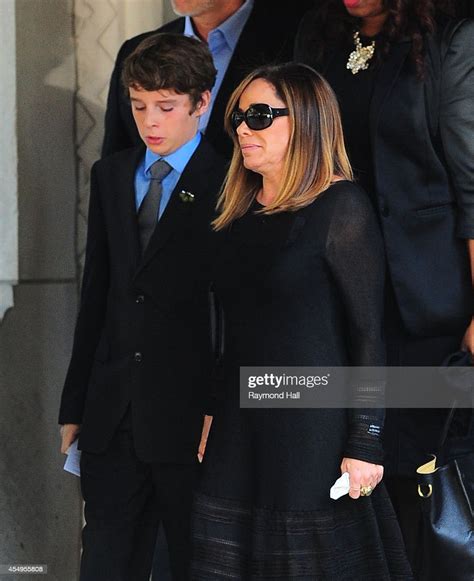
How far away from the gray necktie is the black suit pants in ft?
1.65

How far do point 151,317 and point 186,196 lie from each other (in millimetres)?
321

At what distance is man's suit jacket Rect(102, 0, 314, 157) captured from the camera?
347 cm

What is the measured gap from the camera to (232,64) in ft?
11.6

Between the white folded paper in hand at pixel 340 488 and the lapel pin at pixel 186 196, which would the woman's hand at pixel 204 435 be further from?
the lapel pin at pixel 186 196

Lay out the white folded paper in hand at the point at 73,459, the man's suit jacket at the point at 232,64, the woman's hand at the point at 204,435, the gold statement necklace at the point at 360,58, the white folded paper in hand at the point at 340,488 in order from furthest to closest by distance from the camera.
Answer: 1. the man's suit jacket at the point at 232,64
2. the white folded paper in hand at the point at 73,459
3. the gold statement necklace at the point at 360,58
4. the woman's hand at the point at 204,435
5. the white folded paper in hand at the point at 340,488

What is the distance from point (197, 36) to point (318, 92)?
929 mm

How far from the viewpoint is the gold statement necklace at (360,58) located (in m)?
3.12

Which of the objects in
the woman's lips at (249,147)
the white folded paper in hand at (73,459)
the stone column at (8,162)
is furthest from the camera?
the stone column at (8,162)

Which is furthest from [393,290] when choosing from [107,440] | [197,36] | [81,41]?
[81,41]

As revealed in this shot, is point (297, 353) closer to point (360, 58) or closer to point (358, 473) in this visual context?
point (358, 473)

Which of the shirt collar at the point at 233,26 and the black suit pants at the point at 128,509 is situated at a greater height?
the shirt collar at the point at 233,26

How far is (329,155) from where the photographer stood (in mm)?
2766

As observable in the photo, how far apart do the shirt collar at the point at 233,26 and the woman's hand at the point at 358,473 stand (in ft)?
4.69

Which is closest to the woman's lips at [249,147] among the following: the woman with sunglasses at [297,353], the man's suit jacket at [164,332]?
the woman with sunglasses at [297,353]
